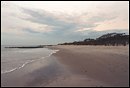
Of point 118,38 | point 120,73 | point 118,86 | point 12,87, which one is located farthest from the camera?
point 118,38

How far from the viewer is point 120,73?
10898mm

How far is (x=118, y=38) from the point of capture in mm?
75000

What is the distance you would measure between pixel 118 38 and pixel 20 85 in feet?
225

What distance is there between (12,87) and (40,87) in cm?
149

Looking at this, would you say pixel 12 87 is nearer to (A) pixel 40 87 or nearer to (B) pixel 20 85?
(B) pixel 20 85

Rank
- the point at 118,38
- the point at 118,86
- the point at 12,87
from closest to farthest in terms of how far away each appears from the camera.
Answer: the point at 118,86
the point at 12,87
the point at 118,38

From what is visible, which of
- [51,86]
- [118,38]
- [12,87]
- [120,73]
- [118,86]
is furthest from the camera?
[118,38]

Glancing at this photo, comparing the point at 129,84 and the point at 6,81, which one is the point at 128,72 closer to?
the point at 129,84

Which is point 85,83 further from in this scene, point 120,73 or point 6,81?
point 6,81

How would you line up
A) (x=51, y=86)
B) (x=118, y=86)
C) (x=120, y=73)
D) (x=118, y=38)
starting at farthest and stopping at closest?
1. (x=118, y=38)
2. (x=120, y=73)
3. (x=51, y=86)
4. (x=118, y=86)

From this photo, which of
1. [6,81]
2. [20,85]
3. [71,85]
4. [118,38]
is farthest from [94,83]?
[118,38]

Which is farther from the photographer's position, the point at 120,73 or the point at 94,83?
the point at 120,73

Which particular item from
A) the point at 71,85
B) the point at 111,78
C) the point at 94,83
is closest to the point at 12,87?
the point at 71,85

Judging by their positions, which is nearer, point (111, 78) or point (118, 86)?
point (118, 86)
